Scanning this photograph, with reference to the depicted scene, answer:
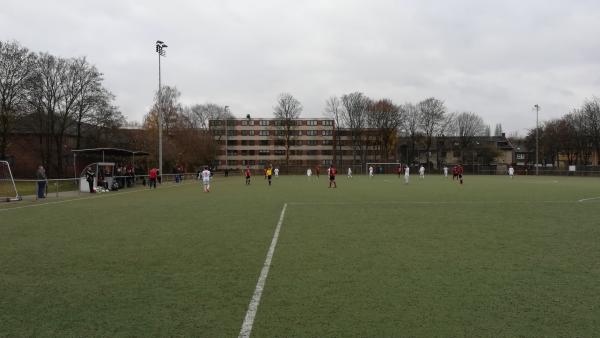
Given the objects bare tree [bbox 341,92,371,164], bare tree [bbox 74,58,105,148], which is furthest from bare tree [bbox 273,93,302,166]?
bare tree [bbox 74,58,105,148]

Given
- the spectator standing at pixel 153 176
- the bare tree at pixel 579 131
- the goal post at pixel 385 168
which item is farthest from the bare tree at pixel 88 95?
the bare tree at pixel 579 131

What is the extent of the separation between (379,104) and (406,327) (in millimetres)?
87736

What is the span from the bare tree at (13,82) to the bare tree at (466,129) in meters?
81.7

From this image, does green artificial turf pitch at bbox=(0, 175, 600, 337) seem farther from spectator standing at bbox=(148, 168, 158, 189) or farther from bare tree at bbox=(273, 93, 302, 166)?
bare tree at bbox=(273, 93, 302, 166)

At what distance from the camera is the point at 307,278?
6.38 metres

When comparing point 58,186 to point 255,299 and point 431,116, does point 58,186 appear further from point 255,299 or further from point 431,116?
point 431,116

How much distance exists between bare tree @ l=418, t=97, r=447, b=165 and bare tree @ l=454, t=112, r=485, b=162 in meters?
11.1

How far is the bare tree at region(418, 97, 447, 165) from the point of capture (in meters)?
87.4

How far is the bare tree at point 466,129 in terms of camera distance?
97.9 metres

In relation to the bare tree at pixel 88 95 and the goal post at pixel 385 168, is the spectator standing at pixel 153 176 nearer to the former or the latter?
the bare tree at pixel 88 95

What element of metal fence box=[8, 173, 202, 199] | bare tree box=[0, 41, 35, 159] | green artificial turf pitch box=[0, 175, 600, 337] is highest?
bare tree box=[0, 41, 35, 159]

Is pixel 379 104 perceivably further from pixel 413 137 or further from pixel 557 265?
pixel 557 265

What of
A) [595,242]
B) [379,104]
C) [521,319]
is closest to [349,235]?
[595,242]

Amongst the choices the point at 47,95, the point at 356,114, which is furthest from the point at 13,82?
the point at 356,114
